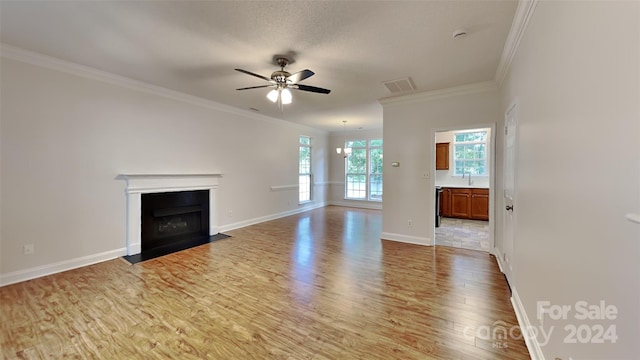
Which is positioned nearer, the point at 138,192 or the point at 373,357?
the point at 373,357

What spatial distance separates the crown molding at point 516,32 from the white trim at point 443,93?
581 millimetres

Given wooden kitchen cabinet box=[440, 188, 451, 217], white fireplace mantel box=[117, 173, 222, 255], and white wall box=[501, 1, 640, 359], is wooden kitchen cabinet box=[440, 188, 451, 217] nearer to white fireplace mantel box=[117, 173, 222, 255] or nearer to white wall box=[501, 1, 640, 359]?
white wall box=[501, 1, 640, 359]

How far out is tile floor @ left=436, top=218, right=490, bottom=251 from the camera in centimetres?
466

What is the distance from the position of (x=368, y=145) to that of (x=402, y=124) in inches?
167

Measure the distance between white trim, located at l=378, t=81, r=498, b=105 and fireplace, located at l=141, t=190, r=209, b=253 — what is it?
4168 millimetres

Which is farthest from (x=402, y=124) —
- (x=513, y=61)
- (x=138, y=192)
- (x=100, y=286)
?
(x=100, y=286)

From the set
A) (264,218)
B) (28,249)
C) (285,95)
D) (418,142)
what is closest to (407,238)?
(418,142)

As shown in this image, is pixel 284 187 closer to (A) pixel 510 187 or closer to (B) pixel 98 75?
(B) pixel 98 75

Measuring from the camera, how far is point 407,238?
4789 millimetres

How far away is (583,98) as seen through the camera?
122cm

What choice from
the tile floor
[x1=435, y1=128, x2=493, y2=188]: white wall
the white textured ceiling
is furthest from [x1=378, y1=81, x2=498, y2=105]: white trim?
[x1=435, y1=128, x2=493, y2=188]: white wall

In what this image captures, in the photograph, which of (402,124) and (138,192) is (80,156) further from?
(402,124)

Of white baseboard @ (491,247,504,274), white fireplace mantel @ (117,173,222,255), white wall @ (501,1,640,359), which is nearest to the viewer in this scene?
white wall @ (501,1,640,359)

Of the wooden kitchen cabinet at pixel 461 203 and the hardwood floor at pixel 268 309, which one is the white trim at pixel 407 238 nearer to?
the hardwood floor at pixel 268 309
